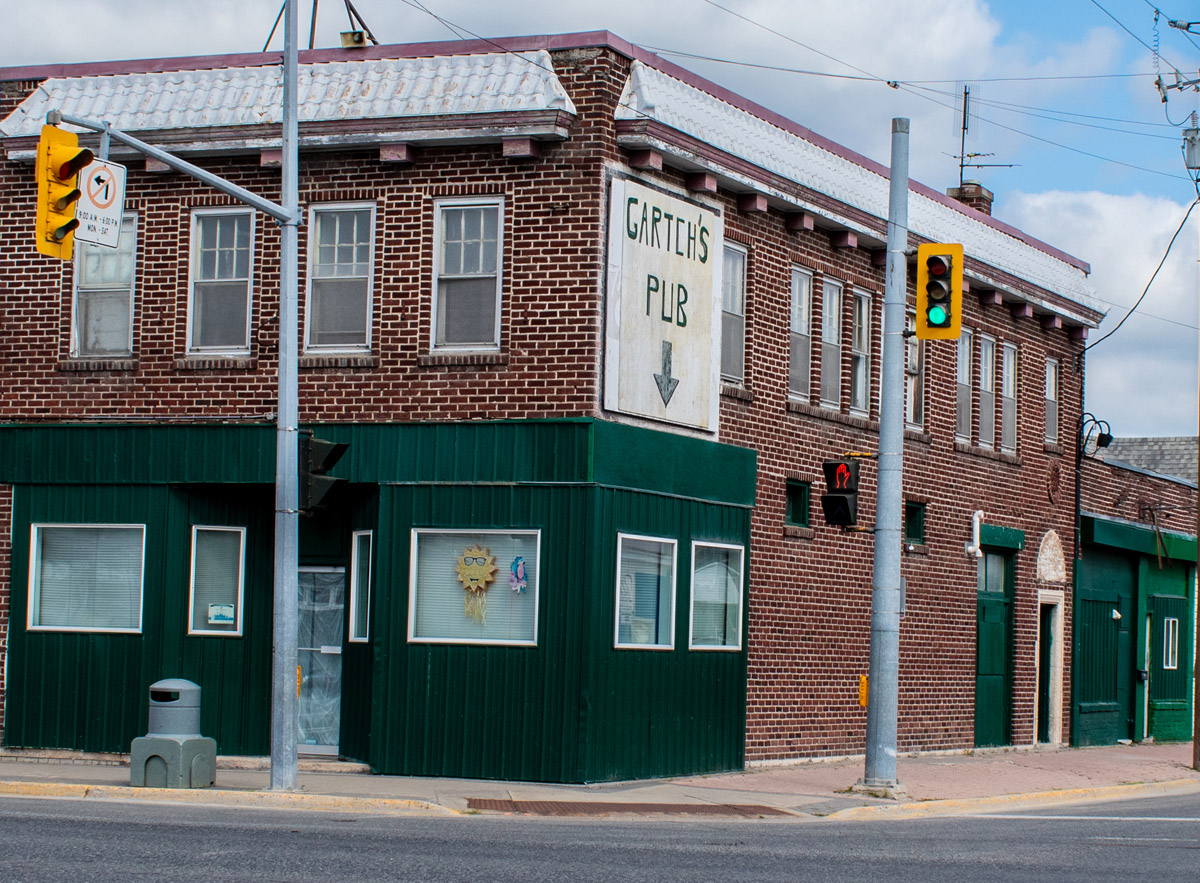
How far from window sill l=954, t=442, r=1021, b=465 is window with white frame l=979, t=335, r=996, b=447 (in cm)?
18

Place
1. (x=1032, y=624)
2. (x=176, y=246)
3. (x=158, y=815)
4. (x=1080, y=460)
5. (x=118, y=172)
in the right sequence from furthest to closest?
(x=1080, y=460) < (x=1032, y=624) < (x=176, y=246) < (x=118, y=172) < (x=158, y=815)

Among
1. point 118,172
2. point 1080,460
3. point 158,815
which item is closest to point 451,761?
point 158,815

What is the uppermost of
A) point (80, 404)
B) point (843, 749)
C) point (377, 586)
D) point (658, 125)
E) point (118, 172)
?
point (658, 125)

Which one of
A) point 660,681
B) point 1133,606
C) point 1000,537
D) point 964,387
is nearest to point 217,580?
point 660,681

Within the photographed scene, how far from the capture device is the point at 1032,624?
2675 cm

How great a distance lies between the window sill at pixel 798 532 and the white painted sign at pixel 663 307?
2.30m

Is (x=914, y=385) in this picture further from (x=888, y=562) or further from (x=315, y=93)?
(x=315, y=93)

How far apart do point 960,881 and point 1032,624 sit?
1601cm

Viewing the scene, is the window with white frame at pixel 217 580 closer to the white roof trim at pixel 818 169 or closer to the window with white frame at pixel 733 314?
the window with white frame at pixel 733 314

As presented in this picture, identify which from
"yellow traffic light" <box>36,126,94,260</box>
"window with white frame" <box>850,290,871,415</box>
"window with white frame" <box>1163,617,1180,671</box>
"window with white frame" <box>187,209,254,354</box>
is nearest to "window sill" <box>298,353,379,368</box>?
"window with white frame" <box>187,209,254,354</box>

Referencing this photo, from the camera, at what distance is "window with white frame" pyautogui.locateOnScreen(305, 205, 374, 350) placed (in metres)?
18.8

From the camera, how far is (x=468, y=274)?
18406 millimetres

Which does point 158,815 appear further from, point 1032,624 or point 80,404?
point 1032,624

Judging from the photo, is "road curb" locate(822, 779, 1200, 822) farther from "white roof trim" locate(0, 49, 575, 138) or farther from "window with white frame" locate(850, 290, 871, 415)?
"white roof trim" locate(0, 49, 575, 138)
